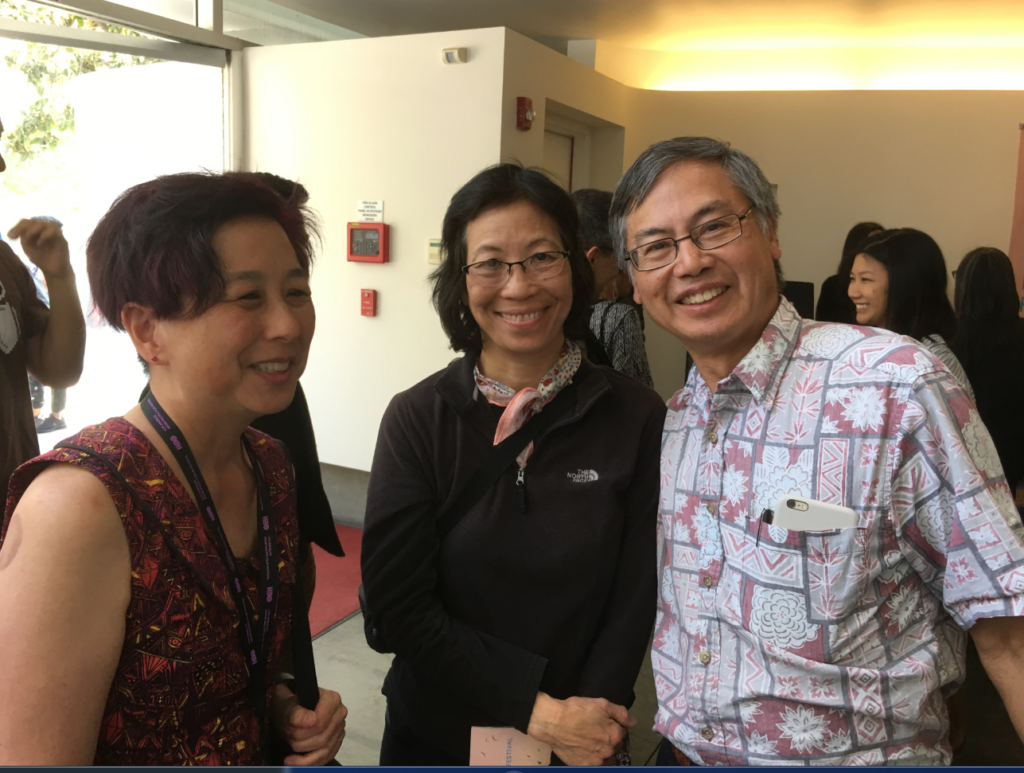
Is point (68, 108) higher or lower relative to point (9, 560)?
higher

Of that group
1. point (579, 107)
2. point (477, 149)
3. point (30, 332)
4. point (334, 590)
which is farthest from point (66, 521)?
point (579, 107)

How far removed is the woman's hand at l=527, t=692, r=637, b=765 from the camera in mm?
1296

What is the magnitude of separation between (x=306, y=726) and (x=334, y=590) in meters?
2.94

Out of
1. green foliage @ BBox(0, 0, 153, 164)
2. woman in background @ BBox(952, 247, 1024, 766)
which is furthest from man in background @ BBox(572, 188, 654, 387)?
green foliage @ BBox(0, 0, 153, 164)

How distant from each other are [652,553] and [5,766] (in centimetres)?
100

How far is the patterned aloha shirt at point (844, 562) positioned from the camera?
1016mm

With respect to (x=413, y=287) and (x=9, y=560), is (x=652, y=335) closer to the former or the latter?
(x=413, y=287)

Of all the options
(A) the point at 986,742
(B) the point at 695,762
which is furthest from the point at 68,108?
(A) the point at 986,742

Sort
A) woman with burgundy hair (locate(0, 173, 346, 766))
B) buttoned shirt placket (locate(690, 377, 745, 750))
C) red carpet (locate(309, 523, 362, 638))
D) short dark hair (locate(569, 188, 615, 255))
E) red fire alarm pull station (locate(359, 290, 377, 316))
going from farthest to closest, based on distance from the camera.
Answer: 1. red fire alarm pull station (locate(359, 290, 377, 316))
2. red carpet (locate(309, 523, 362, 638))
3. short dark hair (locate(569, 188, 615, 255))
4. buttoned shirt placket (locate(690, 377, 745, 750))
5. woman with burgundy hair (locate(0, 173, 346, 766))

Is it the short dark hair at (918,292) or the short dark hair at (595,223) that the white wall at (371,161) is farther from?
the short dark hair at (918,292)

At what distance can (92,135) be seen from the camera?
166 inches

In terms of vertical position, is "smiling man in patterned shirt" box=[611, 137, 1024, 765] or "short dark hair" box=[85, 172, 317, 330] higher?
"short dark hair" box=[85, 172, 317, 330]

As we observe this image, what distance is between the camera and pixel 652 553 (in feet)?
4.53

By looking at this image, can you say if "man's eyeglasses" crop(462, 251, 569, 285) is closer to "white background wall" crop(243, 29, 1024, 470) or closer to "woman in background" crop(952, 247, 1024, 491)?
"woman in background" crop(952, 247, 1024, 491)
